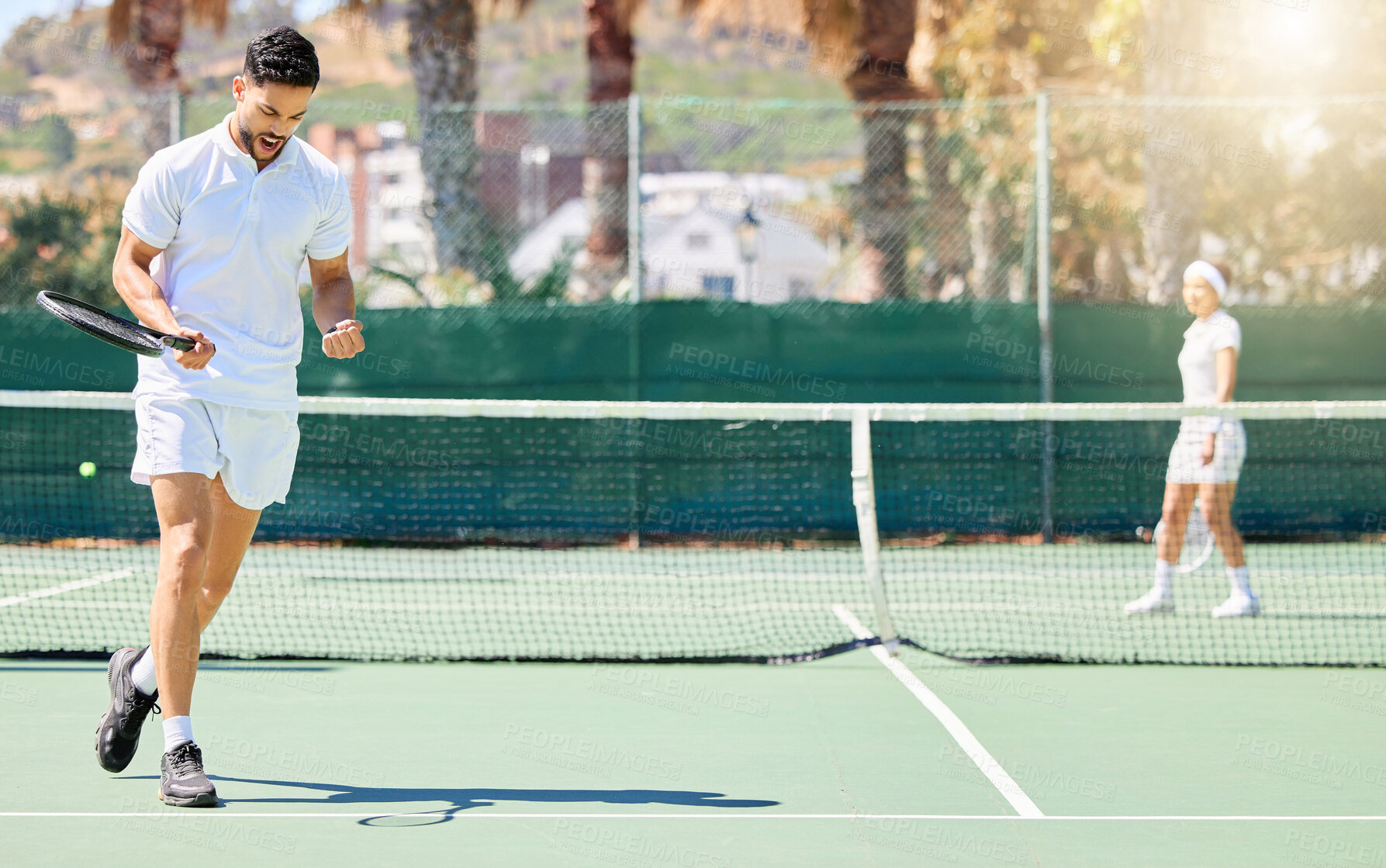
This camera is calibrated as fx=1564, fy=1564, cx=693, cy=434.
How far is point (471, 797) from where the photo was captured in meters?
4.43

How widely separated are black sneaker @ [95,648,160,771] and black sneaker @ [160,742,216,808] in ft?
0.75

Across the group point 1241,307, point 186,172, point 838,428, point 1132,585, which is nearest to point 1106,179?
point 1241,307

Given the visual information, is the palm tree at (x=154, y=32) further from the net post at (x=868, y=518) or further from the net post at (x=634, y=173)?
the net post at (x=868, y=518)

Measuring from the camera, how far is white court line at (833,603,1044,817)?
175 inches

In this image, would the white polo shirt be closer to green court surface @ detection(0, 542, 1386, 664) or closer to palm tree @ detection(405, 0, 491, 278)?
green court surface @ detection(0, 542, 1386, 664)

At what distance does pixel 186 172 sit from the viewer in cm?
421

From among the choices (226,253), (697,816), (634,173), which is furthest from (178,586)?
(634,173)

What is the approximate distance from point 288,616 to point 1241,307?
7.61 meters

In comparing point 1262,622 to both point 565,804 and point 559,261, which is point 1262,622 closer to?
point 565,804

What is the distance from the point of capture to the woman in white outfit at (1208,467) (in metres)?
8.00

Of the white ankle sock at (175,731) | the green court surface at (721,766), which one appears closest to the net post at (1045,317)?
the green court surface at (721,766)

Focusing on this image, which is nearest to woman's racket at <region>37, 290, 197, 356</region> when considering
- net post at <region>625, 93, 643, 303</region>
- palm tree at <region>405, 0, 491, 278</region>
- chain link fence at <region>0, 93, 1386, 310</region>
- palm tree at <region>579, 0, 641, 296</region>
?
chain link fence at <region>0, 93, 1386, 310</region>

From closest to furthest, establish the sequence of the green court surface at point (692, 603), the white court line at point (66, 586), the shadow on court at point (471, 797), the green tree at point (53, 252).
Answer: the shadow on court at point (471, 797) < the green court surface at point (692, 603) < the white court line at point (66, 586) < the green tree at point (53, 252)

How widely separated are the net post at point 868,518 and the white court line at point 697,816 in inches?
99.6
